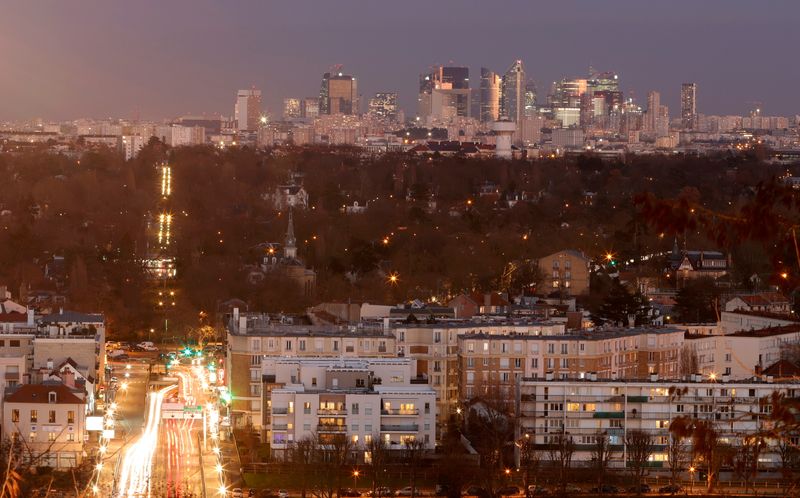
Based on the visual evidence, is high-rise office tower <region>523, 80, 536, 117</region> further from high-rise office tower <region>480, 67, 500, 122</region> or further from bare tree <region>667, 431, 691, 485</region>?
bare tree <region>667, 431, 691, 485</region>

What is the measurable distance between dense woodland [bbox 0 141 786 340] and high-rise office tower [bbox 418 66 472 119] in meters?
32.1

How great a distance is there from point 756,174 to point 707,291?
19.1 meters

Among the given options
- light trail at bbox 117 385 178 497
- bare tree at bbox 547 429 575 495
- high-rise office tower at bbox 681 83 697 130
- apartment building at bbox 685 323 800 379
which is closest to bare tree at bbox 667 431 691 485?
bare tree at bbox 547 429 575 495

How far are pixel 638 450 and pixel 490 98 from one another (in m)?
67.7

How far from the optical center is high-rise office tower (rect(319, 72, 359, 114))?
260 feet

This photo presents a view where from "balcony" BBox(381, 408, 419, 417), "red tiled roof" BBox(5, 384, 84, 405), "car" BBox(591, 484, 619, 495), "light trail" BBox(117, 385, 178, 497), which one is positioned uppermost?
"red tiled roof" BBox(5, 384, 84, 405)

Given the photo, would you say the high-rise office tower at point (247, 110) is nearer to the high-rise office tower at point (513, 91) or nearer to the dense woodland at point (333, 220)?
the high-rise office tower at point (513, 91)

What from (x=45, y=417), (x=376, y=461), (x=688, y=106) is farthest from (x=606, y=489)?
(x=688, y=106)

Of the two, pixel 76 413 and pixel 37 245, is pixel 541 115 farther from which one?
pixel 76 413

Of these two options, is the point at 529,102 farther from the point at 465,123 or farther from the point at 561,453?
the point at 561,453

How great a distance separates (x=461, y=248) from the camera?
2605cm

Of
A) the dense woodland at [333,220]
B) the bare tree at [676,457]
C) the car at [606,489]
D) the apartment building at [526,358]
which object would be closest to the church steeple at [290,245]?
the dense woodland at [333,220]

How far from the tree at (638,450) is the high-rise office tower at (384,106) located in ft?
226

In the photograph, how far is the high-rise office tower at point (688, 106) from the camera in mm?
76000
